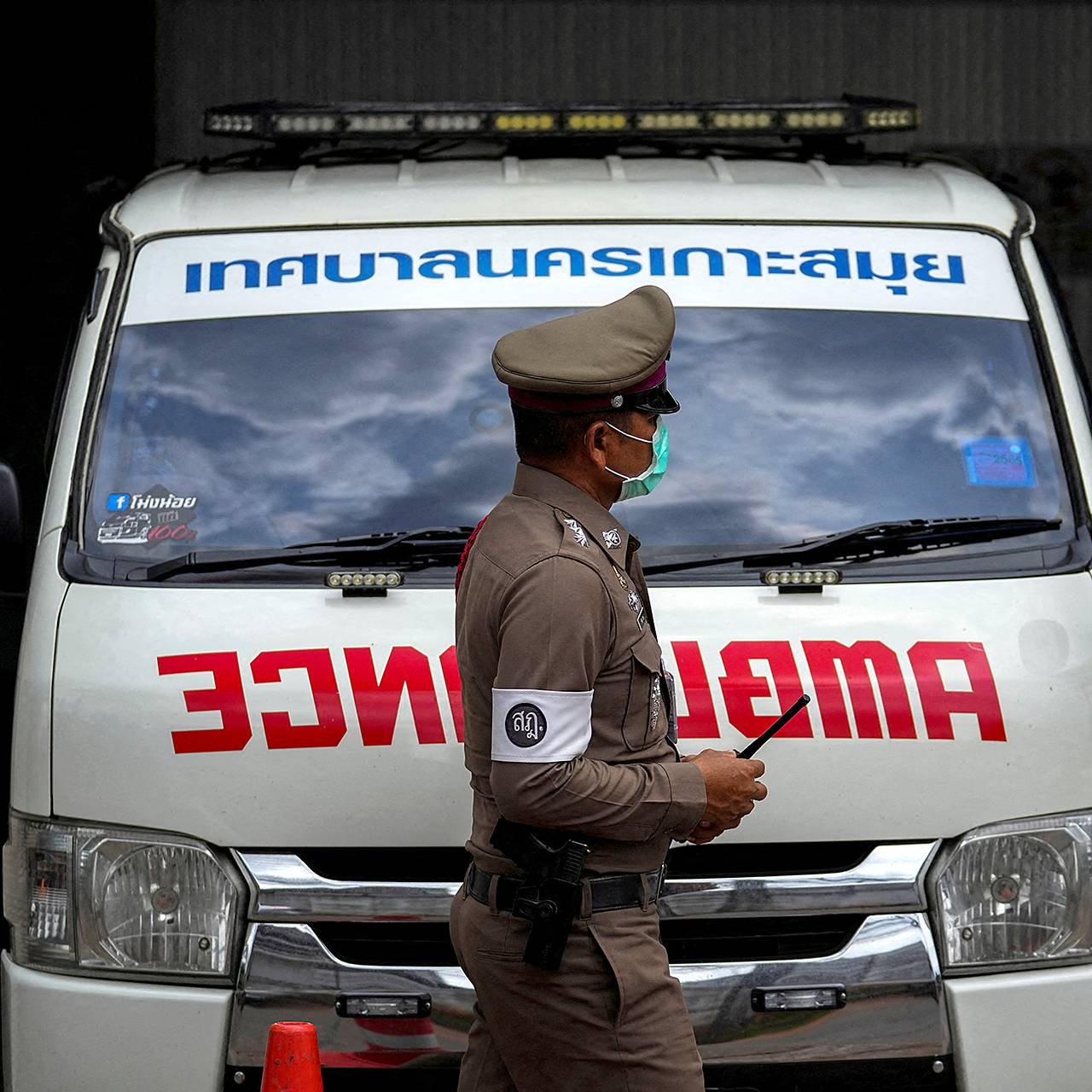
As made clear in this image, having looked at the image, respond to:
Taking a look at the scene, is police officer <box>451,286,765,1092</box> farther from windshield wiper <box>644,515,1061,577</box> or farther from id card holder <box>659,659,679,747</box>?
windshield wiper <box>644,515,1061,577</box>

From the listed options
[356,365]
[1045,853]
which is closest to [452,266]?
[356,365]

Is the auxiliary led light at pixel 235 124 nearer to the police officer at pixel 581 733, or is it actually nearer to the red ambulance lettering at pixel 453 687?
the red ambulance lettering at pixel 453 687

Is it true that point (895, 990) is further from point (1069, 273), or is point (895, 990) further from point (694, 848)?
point (1069, 273)

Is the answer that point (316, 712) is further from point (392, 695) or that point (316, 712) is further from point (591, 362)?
point (591, 362)

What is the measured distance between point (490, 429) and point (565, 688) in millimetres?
1382

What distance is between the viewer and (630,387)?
269 cm

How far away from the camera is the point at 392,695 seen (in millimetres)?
3361

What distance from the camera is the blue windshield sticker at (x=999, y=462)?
149 inches

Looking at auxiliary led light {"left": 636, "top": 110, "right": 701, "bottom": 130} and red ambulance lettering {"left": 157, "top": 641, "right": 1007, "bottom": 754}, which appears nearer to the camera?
red ambulance lettering {"left": 157, "top": 641, "right": 1007, "bottom": 754}

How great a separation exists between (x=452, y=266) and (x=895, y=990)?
6.12ft

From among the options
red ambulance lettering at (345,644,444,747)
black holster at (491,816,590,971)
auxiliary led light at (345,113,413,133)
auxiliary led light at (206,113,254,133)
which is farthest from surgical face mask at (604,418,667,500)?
auxiliary led light at (206,113,254,133)

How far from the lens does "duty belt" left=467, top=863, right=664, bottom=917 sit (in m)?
2.67

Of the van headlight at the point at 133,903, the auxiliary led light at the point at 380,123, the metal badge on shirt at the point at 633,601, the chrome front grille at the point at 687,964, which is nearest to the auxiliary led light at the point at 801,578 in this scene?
the chrome front grille at the point at 687,964

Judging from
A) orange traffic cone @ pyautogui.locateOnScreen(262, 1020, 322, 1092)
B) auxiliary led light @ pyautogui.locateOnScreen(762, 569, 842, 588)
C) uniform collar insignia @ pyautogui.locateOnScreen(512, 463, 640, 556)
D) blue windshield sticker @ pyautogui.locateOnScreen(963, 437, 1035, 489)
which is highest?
blue windshield sticker @ pyautogui.locateOnScreen(963, 437, 1035, 489)
